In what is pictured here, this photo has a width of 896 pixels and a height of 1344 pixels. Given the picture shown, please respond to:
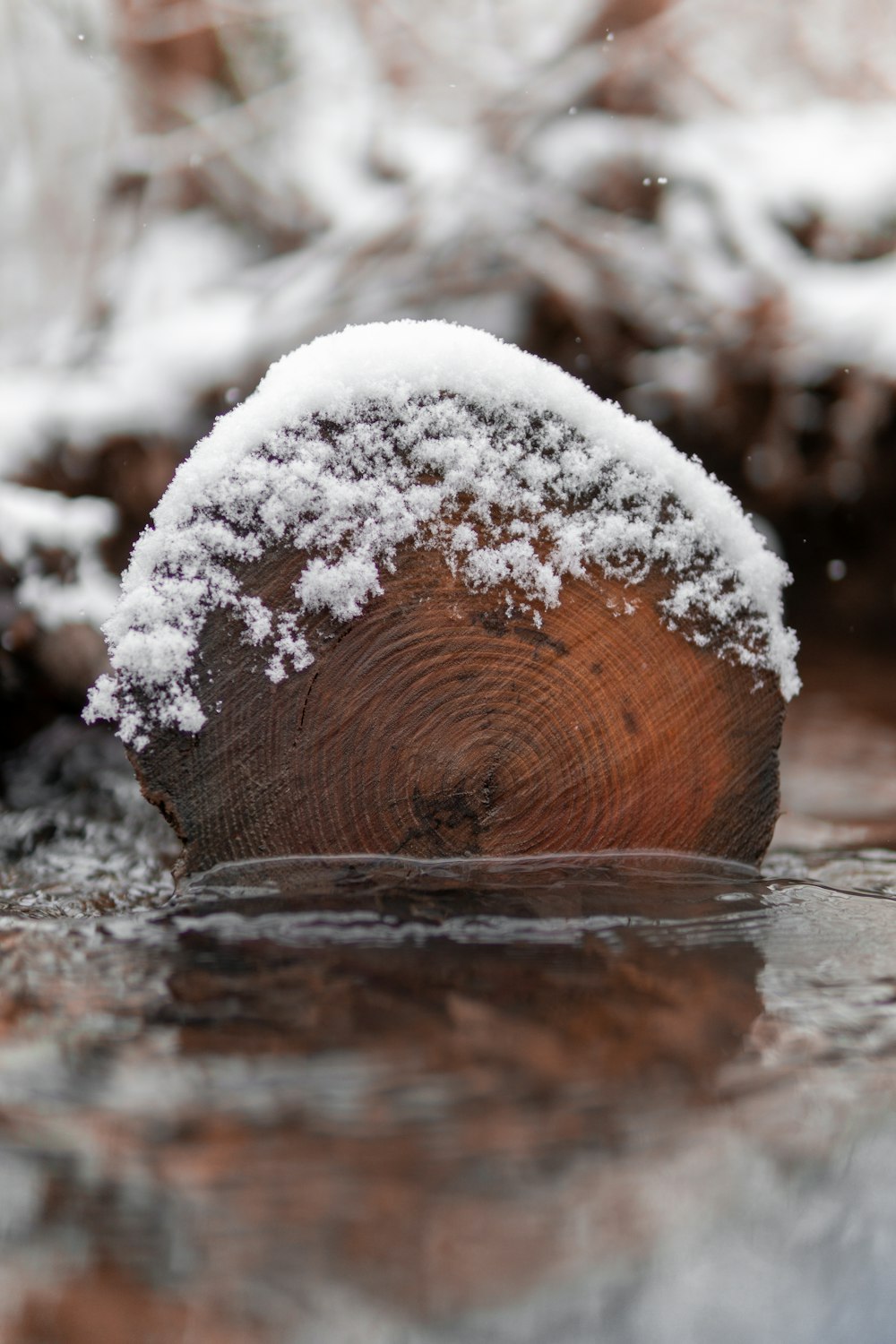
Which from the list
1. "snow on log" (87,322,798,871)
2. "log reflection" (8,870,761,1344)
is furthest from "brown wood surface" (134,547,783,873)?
"log reflection" (8,870,761,1344)

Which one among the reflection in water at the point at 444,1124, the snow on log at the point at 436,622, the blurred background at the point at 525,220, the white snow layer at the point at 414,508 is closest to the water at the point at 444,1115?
the reflection in water at the point at 444,1124

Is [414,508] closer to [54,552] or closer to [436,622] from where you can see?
[436,622]

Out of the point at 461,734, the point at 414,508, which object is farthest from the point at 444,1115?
the point at 414,508

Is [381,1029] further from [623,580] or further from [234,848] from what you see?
[623,580]

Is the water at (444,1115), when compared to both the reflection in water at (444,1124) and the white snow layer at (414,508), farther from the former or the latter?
the white snow layer at (414,508)

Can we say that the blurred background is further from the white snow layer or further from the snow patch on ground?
the white snow layer

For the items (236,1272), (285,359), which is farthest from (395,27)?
(236,1272)
